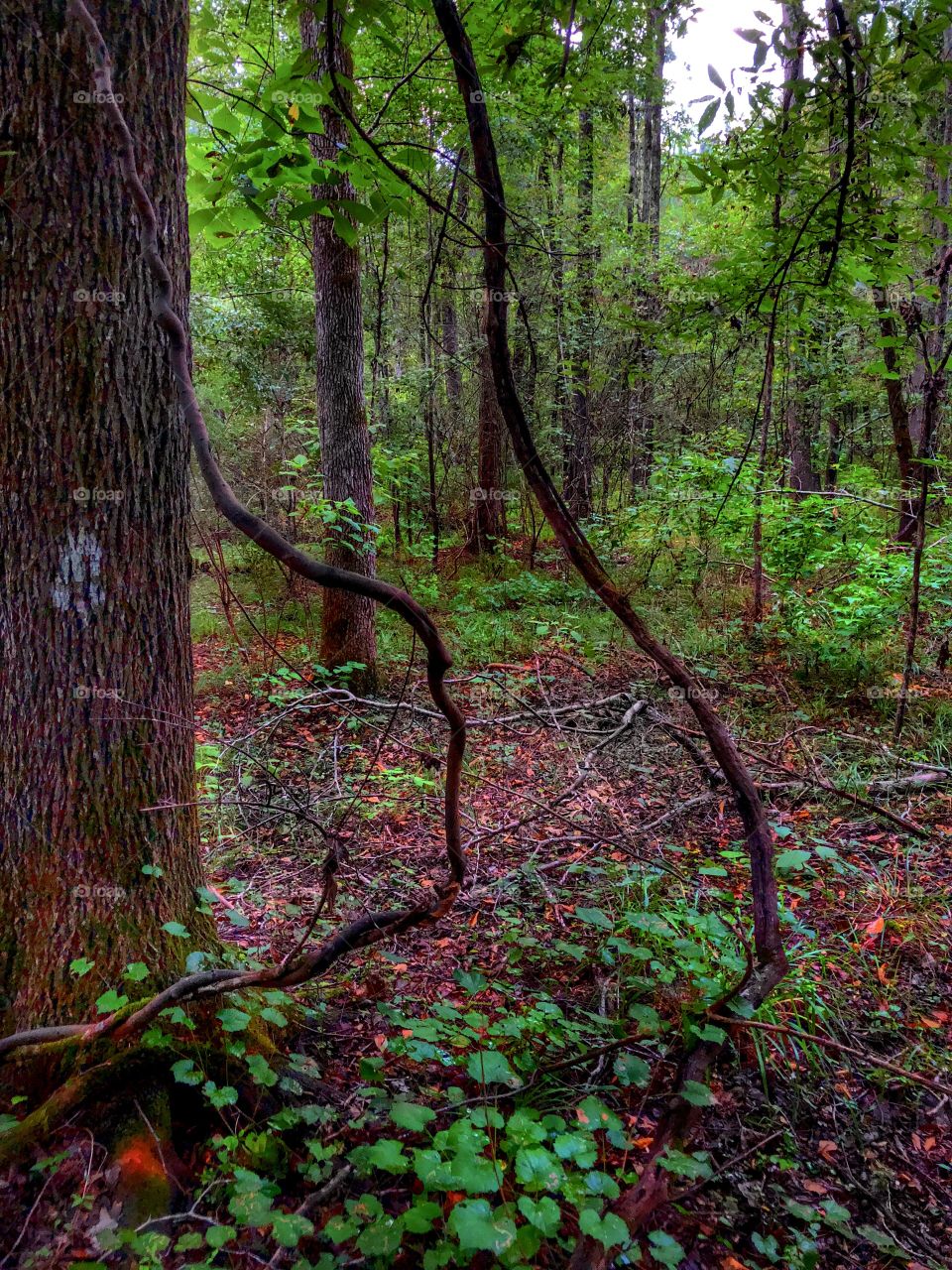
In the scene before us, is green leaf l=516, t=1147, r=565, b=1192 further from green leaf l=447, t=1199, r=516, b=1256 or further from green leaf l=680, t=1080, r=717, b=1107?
green leaf l=680, t=1080, r=717, b=1107

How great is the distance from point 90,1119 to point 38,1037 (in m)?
0.27

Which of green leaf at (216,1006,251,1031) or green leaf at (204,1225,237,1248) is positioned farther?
green leaf at (216,1006,251,1031)

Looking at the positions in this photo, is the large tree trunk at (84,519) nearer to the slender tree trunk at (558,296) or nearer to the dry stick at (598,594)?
the dry stick at (598,594)

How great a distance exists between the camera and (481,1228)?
4.69 ft

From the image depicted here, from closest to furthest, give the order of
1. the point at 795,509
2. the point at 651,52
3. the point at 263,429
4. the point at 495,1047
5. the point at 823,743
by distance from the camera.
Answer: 1. the point at 495,1047
2. the point at 651,52
3. the point at 823,743
4. the point at 795,509
5. the point at 263,429

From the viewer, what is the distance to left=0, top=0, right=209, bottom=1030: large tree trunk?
1.76m

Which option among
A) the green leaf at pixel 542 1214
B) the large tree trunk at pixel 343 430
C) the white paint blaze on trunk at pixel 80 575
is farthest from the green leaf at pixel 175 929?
the large tree trunk at pixel 343 430

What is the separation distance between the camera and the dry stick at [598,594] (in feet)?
5.22

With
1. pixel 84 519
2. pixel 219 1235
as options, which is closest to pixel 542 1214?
pixel 219 1235

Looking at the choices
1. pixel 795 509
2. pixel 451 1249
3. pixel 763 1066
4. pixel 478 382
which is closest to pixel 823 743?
pixel 763 1066

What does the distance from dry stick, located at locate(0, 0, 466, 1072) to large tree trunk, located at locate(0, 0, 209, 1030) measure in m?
0.11

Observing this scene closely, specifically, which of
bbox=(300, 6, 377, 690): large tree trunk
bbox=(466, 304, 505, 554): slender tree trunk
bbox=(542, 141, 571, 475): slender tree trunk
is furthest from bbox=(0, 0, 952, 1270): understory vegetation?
bbox=(466, 304, 505, 554): slender tree trunk

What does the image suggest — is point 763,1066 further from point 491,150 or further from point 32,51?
point 32,51

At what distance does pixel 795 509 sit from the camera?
757 centimetres
